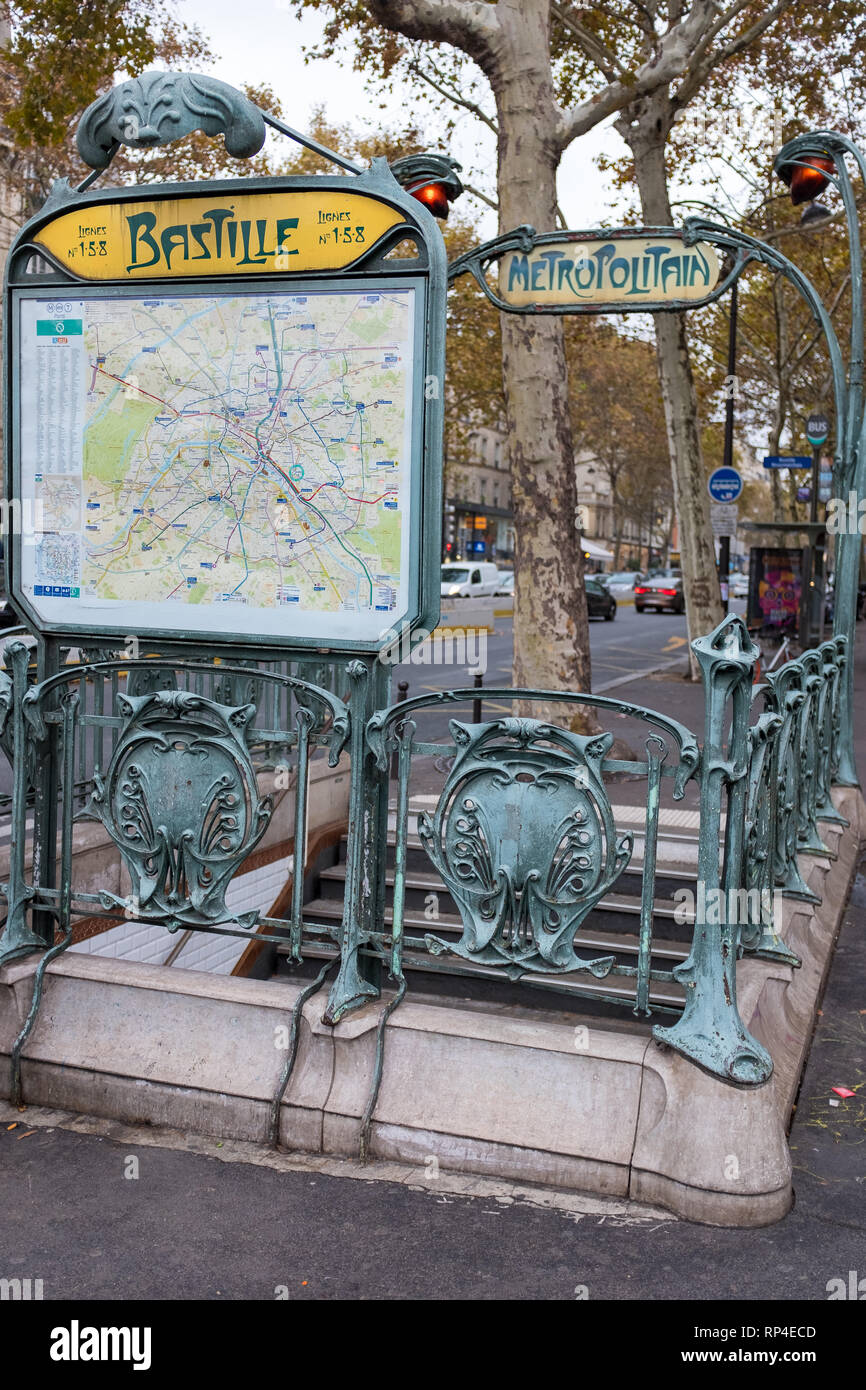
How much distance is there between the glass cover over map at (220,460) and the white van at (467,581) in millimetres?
36701

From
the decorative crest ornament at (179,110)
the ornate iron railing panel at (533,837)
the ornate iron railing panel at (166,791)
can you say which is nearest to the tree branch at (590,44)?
the decorative crest ornament at (179,110)

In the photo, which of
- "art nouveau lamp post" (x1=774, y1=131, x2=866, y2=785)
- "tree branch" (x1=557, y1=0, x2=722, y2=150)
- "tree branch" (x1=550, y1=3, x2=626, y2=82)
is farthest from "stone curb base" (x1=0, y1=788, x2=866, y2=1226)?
"tree branch" (x1=550, y1=3, x2=626, y2=82)

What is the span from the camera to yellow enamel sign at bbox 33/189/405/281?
4.48m

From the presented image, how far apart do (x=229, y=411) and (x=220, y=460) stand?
0.18 m

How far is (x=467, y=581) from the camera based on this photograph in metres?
44.1

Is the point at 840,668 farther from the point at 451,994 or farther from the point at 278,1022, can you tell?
the point at 278,1022

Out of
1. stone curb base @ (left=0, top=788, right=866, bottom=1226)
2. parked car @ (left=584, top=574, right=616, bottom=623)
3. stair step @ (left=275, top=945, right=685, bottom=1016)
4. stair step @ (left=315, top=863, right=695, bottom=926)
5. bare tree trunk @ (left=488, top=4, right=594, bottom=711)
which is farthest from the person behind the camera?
parked car @ (left=584, top=574, right=616, bottom=623)

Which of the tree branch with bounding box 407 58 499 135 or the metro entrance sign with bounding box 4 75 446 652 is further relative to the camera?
the tree branch with bounding box 407 58 499 135

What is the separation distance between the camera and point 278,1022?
14.0 ft

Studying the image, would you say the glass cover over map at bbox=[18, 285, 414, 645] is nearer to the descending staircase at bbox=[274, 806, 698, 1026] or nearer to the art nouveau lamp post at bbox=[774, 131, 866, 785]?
the descending staircase at bbox=[274, 806, 698, 1026]

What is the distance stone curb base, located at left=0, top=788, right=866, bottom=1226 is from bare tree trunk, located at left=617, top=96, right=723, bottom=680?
17.2m

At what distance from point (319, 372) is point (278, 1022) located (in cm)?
228

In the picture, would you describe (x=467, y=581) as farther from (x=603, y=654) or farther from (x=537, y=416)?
(x=537, y=416)
